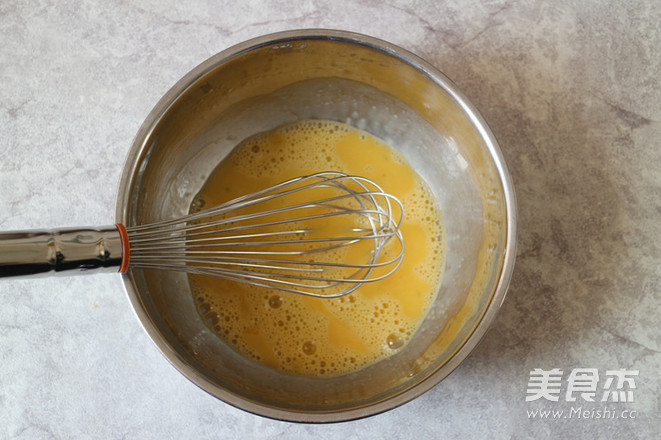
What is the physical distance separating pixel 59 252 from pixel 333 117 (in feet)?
1.68

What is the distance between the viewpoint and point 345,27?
1.01 metres

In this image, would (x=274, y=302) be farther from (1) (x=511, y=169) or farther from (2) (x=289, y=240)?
(1) (x=511, y=169)

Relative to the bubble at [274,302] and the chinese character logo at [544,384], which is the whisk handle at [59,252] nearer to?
the bubble at [274,302]

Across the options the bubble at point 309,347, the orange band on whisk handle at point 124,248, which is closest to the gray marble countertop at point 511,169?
the bubble at point 309,347

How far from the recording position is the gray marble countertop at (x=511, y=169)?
93 centimetres

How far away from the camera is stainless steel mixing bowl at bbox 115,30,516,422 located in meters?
0.79

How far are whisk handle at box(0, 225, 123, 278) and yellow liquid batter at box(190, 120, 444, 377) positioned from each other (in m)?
0.25

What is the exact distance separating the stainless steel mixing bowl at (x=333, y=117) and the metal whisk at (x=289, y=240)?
0.05m

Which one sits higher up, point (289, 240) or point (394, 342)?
point (289, 240)

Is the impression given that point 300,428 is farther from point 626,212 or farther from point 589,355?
point 626,212

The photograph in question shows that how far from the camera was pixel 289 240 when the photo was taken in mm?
976

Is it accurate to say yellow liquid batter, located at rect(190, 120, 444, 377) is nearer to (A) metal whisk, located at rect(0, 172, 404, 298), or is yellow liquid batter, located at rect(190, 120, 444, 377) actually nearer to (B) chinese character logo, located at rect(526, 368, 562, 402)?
(A) metal whisk, located at rect(0, 172, 404, 298)

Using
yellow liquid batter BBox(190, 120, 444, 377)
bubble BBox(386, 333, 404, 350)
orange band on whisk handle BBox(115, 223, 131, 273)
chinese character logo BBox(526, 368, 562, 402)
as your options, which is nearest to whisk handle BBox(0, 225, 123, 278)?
orange band on whisk handle BBox(115, 223, 131, 273)

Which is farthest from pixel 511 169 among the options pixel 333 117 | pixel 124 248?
pixel 124 248
